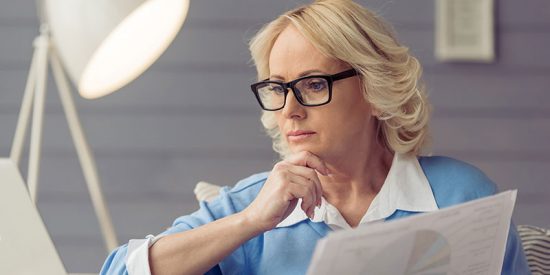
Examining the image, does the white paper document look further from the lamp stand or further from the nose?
the lamp stand

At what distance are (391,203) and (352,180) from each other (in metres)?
0.10

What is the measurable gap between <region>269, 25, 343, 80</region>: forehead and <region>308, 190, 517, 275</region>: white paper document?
0.49 m

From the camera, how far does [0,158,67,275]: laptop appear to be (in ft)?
4.76

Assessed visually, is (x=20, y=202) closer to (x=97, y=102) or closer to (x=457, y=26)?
(x=97, y=102)

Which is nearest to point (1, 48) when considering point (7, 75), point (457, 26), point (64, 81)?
point (7, 75)

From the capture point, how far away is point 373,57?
5.97 feet

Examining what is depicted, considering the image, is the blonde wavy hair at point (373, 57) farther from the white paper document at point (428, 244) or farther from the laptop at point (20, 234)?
the laptop at point (20, 234)

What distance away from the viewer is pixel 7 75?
311cm

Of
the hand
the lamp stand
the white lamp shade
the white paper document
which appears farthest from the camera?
the lamp stand

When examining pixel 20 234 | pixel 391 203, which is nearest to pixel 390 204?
pixel 391 203

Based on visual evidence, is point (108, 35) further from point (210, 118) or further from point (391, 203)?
point (210, 118)

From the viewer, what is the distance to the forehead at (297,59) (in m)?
1.75

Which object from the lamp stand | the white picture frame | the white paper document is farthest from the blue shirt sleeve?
the white picture frame

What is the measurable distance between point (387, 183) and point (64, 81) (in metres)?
1.15
